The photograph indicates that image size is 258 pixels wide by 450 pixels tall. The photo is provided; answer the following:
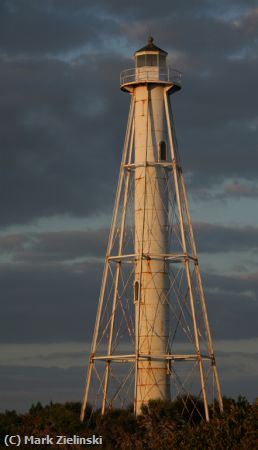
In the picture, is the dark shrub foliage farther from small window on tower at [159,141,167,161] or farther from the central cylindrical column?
small window on tower at [159,141,167,161]

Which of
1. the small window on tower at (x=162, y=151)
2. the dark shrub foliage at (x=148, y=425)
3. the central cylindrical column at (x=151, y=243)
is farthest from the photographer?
the small window on tower at (x=162, y=151)

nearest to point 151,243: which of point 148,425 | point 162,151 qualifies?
point 162,151

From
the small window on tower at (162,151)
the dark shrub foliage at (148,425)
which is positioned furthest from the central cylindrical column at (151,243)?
the dark shrub foliage at (148,425)

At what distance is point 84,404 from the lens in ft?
329

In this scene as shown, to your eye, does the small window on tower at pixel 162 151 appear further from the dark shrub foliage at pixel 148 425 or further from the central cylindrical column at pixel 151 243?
the dark shrub foliage at pixel 148 425

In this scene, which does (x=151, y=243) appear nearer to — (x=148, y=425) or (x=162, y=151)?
(x=162, y=151)

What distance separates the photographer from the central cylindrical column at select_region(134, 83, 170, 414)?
323 ft

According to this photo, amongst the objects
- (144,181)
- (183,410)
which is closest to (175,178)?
(144,181)

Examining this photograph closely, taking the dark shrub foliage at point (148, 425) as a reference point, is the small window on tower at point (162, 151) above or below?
above

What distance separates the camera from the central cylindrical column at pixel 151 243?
3873 inches

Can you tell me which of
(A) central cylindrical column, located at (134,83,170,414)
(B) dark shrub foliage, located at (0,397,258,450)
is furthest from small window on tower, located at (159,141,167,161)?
(B) dark shrub foliage, located at (0,397,258,450)

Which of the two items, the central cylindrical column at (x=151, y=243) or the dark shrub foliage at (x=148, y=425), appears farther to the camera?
the central cylindrical column at (x=151, y=243)

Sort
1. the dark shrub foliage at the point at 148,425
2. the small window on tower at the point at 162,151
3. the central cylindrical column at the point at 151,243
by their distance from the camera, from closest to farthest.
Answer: the dark shrub foliage at the point at 148,425 < the central cylindrical column at the point at 151,243 < the small window on tower at the point at 162,151

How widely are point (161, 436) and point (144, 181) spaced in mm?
17518
